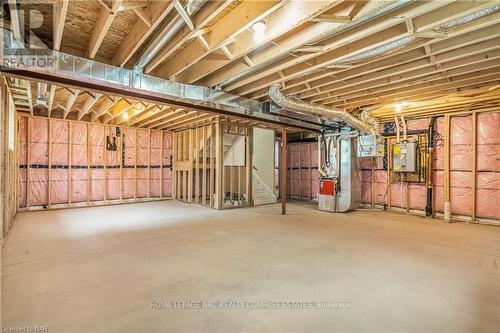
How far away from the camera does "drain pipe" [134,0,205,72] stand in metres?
2.37

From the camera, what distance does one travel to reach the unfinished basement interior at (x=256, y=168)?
7.07 feet

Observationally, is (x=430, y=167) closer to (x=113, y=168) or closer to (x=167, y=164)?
(x=167, y=164)

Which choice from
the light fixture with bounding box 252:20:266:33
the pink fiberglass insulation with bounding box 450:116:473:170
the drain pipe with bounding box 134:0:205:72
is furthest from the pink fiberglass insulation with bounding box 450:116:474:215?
the drain pipe with bounding box 134:0:205:72

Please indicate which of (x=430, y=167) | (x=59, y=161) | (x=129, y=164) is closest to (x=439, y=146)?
(x=430, y=167)

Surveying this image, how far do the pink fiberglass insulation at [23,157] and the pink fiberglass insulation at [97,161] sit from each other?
1399mm

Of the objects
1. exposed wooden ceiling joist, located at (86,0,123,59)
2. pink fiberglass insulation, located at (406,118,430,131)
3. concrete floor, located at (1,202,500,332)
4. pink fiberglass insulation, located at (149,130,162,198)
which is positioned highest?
exposed wooden ceiling joist, located at (86,0,123,59)

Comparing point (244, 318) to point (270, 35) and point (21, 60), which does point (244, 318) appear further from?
point (21, 60)

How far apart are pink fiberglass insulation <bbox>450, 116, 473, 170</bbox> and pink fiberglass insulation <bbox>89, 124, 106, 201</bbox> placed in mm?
9029

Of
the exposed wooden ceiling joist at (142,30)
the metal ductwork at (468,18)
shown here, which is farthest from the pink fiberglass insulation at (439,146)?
the exposed wooden ceiling joist at (142,30)

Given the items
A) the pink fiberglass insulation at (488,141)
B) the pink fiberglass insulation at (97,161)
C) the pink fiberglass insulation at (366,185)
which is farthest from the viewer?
the pink fiberglass insulation at (97,161)

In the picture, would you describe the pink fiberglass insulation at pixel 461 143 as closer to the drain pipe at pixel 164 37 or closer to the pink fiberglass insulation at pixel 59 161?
the drain pipe at pixel 164 37

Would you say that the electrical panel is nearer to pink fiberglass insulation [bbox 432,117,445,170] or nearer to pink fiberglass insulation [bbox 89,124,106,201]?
pink fiberglass insulation [bbox 432,117,445,170]

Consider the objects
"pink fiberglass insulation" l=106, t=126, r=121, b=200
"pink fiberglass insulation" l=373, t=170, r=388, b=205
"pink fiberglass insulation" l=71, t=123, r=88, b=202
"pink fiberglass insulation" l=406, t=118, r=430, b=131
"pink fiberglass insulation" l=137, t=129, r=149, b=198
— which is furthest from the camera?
"pink fiberglass insulation" l=137, t=129, r=149, b=198

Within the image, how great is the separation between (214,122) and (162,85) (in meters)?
3.10
